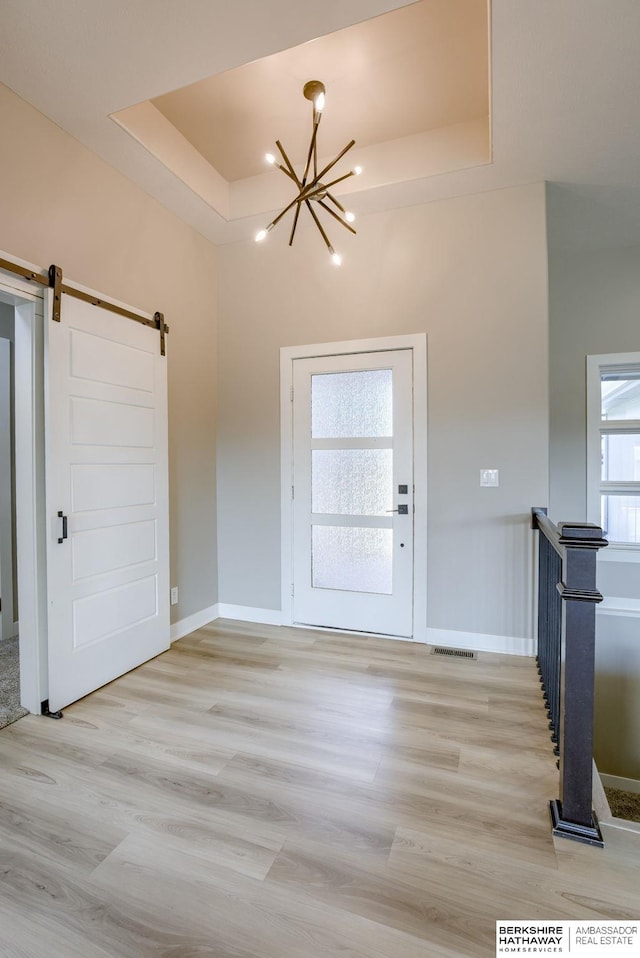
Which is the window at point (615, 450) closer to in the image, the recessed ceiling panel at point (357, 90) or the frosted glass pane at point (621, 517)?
the frosted glass pane at point (621, 517)

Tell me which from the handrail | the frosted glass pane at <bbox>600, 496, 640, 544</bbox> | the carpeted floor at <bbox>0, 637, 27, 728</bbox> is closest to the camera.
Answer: the handrail

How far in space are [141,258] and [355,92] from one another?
1658 mm

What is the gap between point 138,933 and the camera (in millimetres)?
1242

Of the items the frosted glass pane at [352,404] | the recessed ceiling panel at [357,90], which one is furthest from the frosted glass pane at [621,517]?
the recessed ceiling panel at [357,90]

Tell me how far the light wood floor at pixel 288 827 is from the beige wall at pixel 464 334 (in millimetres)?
798

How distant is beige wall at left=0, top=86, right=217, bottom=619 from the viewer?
2273mm

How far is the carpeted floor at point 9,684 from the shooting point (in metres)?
2.35

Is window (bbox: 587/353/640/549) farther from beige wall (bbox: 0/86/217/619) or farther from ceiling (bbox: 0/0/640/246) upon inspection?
beige wall (bbox: 0/86/217/619)

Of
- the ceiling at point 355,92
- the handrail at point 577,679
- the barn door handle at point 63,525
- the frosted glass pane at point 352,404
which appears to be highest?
the ceiling at point 355,92

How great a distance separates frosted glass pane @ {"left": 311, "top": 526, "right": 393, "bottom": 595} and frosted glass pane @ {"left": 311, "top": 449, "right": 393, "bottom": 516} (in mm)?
168

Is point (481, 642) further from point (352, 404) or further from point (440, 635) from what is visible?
point (352, 404)

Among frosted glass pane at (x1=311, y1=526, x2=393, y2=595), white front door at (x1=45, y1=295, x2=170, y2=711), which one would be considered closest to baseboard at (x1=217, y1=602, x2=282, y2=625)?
frosted glass pane at (x1=311, y1=526, x2=393, y2=595)

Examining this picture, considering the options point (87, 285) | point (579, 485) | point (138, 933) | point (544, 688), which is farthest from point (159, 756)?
point (579, 485)

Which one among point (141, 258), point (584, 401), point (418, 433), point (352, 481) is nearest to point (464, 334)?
point (418, 433)
